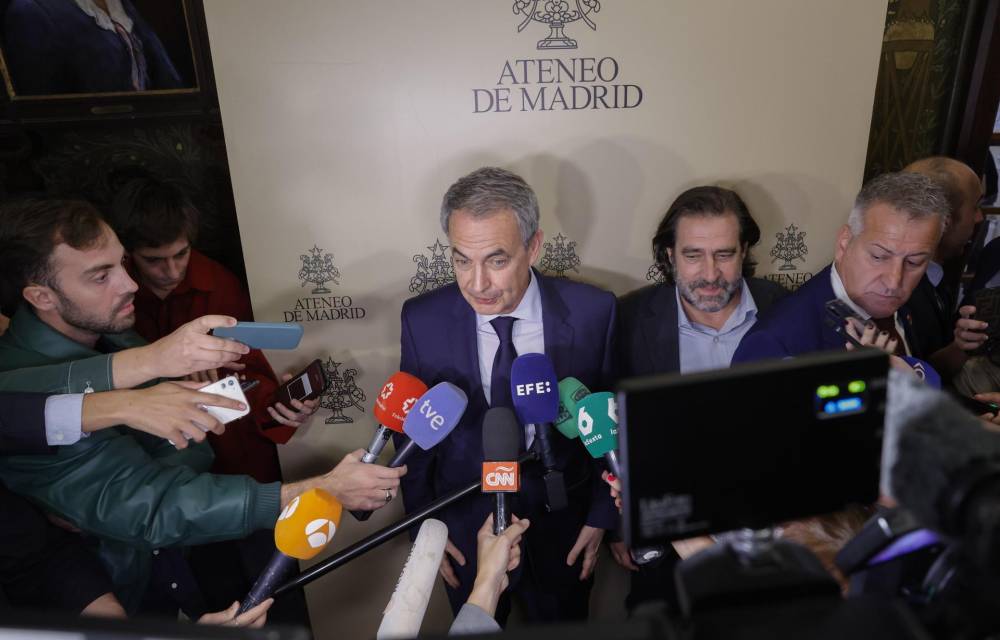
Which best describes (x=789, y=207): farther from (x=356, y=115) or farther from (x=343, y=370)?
(x=343, y=370)

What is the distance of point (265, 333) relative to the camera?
178 cm

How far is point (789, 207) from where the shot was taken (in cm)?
259

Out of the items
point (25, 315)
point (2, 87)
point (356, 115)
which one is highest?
point (2, 87)

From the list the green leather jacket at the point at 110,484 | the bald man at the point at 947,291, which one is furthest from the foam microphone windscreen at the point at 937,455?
the bald man at the point at 947,291

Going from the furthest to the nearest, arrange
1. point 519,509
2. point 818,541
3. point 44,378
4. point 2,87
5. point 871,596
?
point 2,87 → point 519,509 → point 44,378 → point 818,541 → point 871,596

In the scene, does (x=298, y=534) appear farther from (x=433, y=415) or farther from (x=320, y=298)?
(x=320, y=298)

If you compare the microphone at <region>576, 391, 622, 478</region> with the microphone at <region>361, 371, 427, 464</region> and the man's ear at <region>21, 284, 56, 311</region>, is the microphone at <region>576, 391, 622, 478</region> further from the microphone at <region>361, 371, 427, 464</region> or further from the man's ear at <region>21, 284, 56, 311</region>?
the man's ear at <region>21, 284, 56, 311</region>

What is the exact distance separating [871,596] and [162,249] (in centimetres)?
248

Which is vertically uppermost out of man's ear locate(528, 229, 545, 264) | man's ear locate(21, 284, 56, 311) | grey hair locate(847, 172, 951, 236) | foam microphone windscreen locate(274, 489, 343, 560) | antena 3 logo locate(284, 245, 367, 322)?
grey hair locate(847, 172, 951, 236)

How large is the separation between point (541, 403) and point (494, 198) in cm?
69

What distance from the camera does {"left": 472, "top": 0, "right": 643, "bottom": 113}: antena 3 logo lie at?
2.28 m

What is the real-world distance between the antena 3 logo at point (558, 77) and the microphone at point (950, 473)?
1839 millimetres

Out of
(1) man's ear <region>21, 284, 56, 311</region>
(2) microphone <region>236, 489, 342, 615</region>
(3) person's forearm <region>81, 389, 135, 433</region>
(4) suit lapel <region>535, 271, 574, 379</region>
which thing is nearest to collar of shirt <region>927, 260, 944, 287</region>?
(4) suit lapel <region>535, 271, 574, 379</region>

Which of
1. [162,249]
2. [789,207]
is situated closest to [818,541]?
[789,207]
